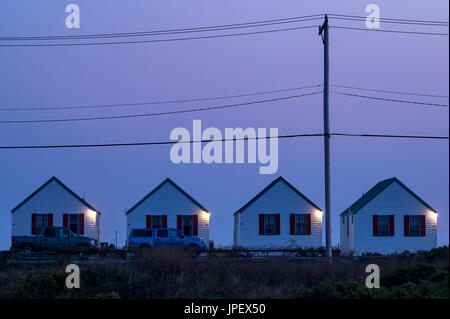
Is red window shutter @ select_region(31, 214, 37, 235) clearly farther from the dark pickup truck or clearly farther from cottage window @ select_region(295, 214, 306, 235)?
cottage window @ select_region(295, 214, 306, 235)

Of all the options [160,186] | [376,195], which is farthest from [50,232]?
[376,195]

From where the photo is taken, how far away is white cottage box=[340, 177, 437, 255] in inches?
1901

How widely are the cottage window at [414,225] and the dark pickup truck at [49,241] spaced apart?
72.9ft

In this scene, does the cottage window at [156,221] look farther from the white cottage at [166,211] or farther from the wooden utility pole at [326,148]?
the wooden utility pole at [326,148]

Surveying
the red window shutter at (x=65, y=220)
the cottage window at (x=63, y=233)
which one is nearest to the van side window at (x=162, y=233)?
the cottage window at (x=63, y=233)

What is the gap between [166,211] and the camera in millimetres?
48406

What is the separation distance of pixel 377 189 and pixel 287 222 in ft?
25.8

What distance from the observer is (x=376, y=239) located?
48.3m

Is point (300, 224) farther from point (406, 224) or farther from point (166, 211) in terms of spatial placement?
point (166, 211)

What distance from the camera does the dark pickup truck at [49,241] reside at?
40938 mm

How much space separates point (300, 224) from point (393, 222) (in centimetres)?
649
